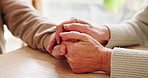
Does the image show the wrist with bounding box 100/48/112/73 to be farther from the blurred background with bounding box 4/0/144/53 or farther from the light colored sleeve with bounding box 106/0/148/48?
the blurred background with bounding box 4/0/144/53

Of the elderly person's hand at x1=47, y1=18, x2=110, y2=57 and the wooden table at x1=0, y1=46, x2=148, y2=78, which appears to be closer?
the wooden table at x1=0, y1=46, x2=148, y2=78

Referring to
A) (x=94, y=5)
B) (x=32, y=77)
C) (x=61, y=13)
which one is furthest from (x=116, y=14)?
(x=32, y=77)

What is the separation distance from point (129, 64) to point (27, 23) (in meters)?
0.52

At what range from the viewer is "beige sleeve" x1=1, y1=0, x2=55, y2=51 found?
910mm

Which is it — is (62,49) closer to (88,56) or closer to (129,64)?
(88,56)

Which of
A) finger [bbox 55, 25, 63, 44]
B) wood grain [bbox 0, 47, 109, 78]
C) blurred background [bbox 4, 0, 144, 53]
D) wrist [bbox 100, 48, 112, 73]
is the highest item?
finger [bbox 55, 25, 63, 44]

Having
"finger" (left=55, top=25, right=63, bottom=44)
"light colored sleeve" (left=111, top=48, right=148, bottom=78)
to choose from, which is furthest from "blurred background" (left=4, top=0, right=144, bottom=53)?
"light colored sleeve" (left=111, top=48, right=148, bottom=78)

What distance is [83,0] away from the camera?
236 centimetres

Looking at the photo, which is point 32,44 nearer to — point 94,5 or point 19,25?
point 19,25

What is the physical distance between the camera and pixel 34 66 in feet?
2.44

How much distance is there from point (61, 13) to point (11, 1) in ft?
4.82

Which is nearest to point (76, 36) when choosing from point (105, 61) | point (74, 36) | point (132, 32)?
point (74, 36)

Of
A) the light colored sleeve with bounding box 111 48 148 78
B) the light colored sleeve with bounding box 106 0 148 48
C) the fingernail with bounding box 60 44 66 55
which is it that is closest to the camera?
the light colored sleeve with bounding box 111 48 148 78

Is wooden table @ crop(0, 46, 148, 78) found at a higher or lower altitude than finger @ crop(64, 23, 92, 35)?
lower
